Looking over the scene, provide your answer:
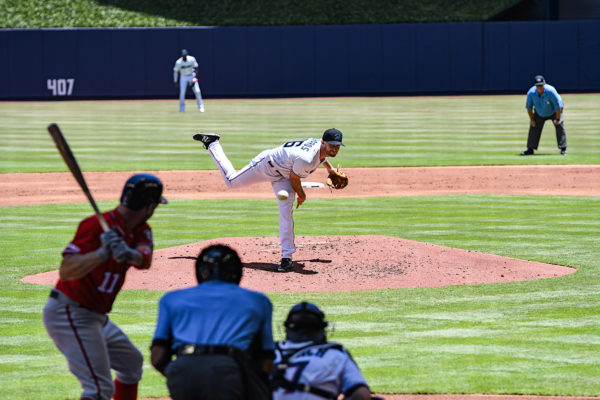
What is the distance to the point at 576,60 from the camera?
2100 inches

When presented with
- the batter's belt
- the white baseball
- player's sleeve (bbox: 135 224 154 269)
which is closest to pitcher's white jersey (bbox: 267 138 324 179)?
the white baseball

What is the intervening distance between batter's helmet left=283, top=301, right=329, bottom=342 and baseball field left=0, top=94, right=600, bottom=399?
295 cm

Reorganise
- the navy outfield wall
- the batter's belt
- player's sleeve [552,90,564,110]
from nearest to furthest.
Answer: the batter's belt → player's sleeve [552,90,564,110] → the navy outfield wall

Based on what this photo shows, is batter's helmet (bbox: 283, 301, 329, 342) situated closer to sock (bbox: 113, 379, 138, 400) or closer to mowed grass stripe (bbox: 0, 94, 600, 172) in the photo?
sock (bbox: 113, 379, 138, 400)

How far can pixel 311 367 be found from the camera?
17.3 ft

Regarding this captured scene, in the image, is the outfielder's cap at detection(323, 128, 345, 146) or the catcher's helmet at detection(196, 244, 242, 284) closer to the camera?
the catcher's helmet at detection(196, 244, 242, 284)

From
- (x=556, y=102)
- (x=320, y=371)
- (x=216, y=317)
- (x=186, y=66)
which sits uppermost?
(x=186, y=66)

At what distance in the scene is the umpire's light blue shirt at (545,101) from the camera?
27438 mm

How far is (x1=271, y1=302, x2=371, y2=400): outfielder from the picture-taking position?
527cm

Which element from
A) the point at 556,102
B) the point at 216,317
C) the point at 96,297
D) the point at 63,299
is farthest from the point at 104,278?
the point at 556,102

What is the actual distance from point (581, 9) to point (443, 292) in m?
49.6

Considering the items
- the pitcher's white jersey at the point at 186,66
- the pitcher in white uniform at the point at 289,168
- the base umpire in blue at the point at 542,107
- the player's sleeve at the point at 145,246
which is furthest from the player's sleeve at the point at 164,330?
the pitcher's white jersey at the point at 186,66

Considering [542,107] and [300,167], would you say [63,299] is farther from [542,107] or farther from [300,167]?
[542,107]

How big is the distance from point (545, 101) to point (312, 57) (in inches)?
1103
